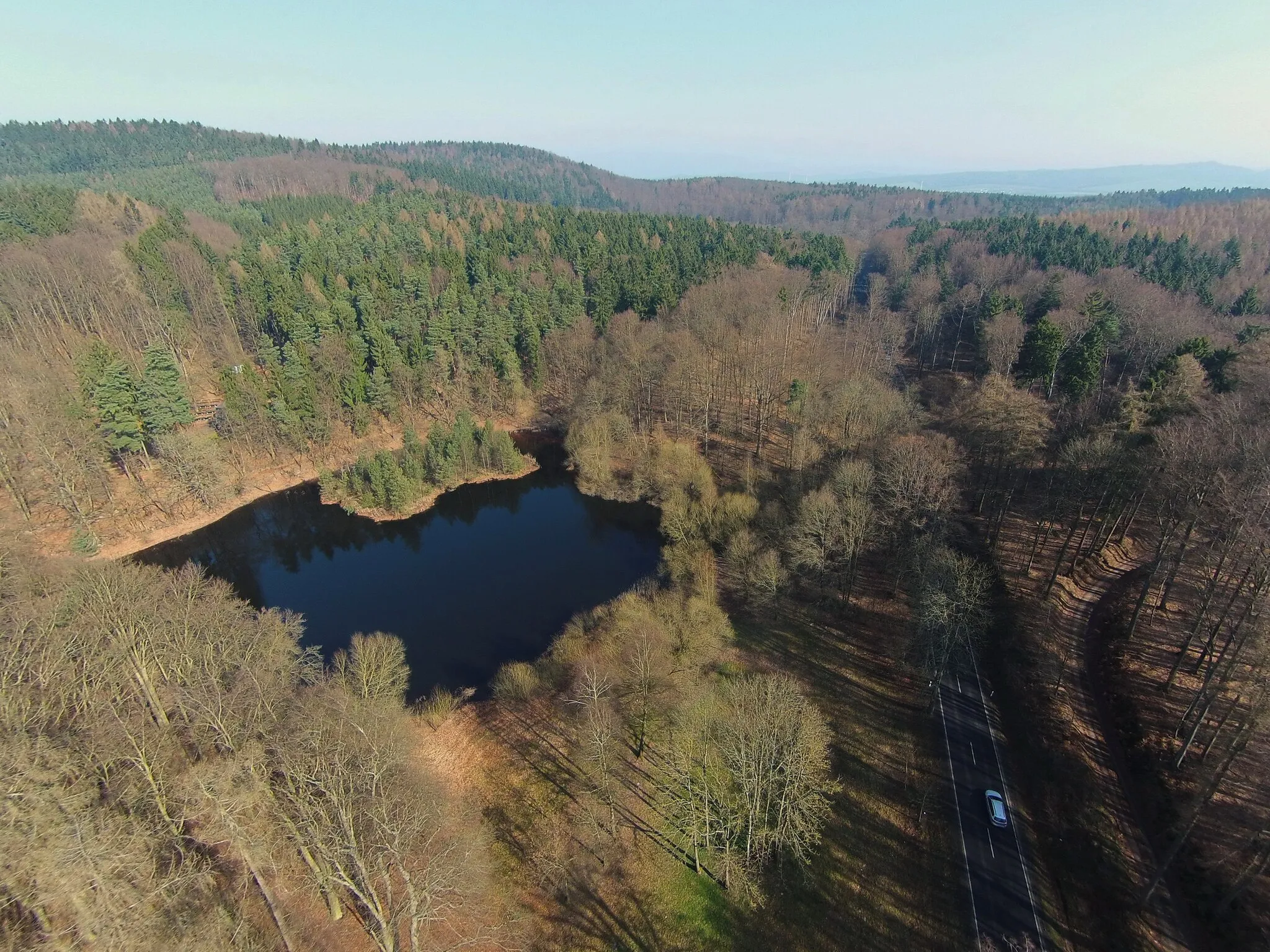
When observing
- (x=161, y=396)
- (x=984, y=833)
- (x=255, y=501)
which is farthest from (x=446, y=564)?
(x=984, y=833)

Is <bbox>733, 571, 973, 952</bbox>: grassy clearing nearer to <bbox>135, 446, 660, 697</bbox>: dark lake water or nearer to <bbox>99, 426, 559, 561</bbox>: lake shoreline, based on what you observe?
<bbox>135, 446, 660, 697</bbox>: dark lake water

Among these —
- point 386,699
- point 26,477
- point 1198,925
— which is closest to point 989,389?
point 1198,925

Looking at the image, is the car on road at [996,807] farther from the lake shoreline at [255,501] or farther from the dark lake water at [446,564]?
the lake shoreline at [255,501]

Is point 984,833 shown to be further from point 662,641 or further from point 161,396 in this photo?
point 161,396

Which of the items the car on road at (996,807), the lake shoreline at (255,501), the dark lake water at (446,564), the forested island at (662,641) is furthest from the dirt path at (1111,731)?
the lake shoreline at (255,501)

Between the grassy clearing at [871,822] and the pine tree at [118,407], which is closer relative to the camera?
the grassy clearing at [871,822]
